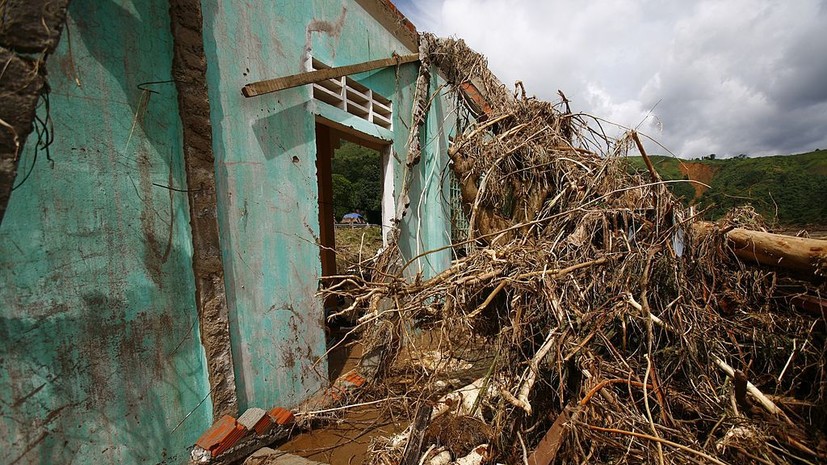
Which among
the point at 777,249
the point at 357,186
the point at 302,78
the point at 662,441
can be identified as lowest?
the point at 662,441

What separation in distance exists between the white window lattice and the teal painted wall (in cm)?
145

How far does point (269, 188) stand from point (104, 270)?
4.08ft

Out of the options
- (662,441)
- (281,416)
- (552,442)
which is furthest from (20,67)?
(662,441)

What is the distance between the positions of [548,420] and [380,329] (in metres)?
1.49

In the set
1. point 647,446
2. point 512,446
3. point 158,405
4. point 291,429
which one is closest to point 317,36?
point 158,405

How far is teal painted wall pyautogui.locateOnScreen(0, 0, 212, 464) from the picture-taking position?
1.84m

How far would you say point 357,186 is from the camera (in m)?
31.4

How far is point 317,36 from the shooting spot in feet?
11.7

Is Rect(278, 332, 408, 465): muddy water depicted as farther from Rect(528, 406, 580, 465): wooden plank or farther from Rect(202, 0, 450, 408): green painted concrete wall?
Rect(528, 406, 580, 465): wooden plank

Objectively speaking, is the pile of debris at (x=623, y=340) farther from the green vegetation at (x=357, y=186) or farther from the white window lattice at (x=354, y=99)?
the green vegetation at (x=357, y=186)

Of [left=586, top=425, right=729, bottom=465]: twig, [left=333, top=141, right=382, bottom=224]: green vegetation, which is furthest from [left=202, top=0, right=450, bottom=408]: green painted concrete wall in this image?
[left=333, top=141, right=382, bottom=224]: green vegetation

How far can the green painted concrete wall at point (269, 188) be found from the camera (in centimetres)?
272

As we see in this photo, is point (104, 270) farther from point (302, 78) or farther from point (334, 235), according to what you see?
point (334, 235)

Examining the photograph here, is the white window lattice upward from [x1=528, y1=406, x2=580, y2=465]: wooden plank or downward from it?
upward
